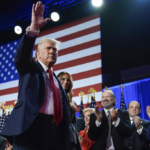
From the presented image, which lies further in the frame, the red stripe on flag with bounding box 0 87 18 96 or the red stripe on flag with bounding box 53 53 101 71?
the red stripe on flag with bounding box 0 87 18 96

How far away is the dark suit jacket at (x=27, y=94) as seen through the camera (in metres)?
1.37

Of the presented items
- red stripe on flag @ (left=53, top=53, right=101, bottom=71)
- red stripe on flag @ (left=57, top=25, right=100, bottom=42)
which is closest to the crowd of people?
red stripe on flag @ (left=53, top=53, right=101, bottom=71)

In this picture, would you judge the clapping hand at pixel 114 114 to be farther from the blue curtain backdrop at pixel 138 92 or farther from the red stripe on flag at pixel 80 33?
the red stripe on flag at pixel 80 33

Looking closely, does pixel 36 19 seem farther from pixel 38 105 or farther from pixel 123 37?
pixel 123 37

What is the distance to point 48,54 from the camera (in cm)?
166

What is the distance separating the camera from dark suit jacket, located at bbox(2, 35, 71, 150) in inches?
54.1

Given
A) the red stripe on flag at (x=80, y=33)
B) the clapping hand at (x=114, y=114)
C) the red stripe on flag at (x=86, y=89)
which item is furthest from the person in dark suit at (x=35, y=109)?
the red stripe on flag at (x=80, y=33)

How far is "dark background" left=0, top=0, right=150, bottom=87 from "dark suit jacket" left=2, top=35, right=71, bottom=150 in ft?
14.2

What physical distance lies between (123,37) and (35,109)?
4943 mm

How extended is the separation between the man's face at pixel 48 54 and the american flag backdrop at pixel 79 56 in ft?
14.1

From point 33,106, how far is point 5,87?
6.43 m

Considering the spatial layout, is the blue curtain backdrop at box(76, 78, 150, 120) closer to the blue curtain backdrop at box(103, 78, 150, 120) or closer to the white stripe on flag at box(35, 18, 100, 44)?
the blue curtain backdrop at box(103, 78, 150, 120)

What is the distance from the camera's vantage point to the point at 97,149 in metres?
2.94

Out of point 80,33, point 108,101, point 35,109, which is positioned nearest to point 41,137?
point 35,109
